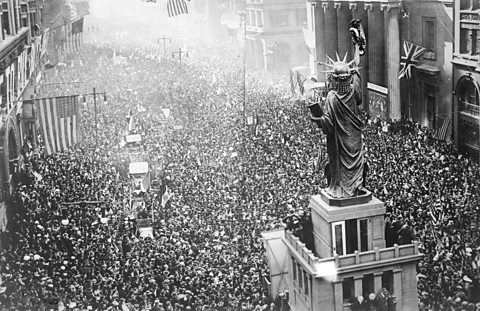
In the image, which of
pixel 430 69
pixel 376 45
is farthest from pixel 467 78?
pixel 376 45

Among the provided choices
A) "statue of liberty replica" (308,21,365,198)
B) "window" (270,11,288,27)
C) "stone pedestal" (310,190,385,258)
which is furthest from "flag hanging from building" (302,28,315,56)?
"stone pedestal" (310,190,385,258)

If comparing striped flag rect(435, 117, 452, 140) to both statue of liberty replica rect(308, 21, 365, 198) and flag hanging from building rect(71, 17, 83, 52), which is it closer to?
statue of liberty replica rect(308, 21, 365, 198)

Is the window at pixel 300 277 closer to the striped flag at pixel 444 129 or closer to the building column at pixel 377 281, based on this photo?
the building column at pixel 377 281

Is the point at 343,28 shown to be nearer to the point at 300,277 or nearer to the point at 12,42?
the point at 300,277

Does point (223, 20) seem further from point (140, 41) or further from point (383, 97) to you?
point (383, 97)

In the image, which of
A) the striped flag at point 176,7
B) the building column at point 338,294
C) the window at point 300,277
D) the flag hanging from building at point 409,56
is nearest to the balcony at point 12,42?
the striped flag at point 176,7

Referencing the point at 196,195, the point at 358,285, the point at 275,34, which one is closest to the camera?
the point at 358,285
